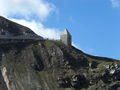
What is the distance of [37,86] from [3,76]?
44.6 ft

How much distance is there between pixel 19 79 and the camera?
199000mm

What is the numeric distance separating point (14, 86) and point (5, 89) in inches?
142

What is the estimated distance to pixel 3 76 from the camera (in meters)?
200

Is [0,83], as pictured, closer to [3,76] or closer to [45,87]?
[3,76]

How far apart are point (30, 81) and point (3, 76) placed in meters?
10.5

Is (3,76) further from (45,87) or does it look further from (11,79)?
(45,87)

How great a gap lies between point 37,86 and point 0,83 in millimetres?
14041

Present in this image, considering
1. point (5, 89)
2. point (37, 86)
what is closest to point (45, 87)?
point (37, 86)

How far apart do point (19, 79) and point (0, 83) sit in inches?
294

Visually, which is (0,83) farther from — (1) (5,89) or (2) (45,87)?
(2) (45,87)

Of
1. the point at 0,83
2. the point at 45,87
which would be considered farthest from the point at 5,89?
the point at 45,87

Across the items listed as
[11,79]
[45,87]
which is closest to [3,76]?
[11,79]

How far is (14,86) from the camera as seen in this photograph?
19600 cm

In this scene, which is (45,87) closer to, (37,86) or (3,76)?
(37,86)
